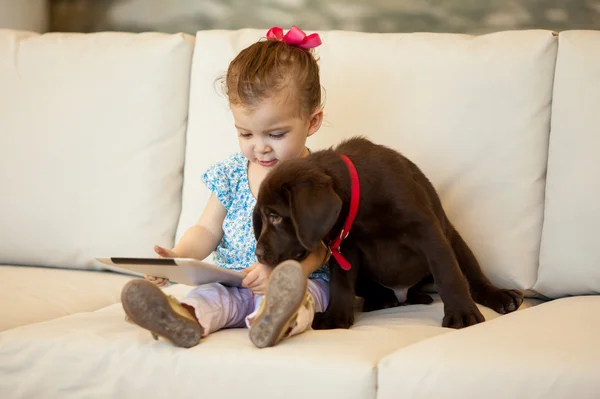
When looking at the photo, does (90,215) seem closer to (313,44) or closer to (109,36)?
(109,36)

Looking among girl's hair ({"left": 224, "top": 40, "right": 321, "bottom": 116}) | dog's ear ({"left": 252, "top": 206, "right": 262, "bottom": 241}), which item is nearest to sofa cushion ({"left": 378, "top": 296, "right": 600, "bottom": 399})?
dog's ear ({"left": 252, "top": 206, "right": 262, "bottom": 241})

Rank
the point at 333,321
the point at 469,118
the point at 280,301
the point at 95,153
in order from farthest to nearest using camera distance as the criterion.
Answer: the point at 95,153, the point at 469,118, the point at 333,321, the point at 280,301

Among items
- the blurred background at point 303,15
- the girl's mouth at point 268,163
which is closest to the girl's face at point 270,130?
the girl's mouth at point 268,163

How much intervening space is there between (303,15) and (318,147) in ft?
2.77

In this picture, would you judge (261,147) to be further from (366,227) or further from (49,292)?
(49,292)

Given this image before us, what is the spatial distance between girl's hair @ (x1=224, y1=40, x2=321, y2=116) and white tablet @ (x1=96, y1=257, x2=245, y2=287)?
1.52 feet

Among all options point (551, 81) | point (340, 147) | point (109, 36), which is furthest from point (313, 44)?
point (109, 36)

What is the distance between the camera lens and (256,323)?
5.53 feet

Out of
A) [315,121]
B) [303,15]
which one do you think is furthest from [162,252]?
[303,15]

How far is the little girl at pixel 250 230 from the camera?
5.51 feet

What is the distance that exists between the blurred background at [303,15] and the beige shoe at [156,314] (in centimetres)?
171

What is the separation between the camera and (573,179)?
7.57ft

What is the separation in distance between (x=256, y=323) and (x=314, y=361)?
0.55 feet

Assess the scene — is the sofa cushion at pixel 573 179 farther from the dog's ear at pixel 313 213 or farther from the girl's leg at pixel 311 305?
the dog's ear at pixel 313 213
